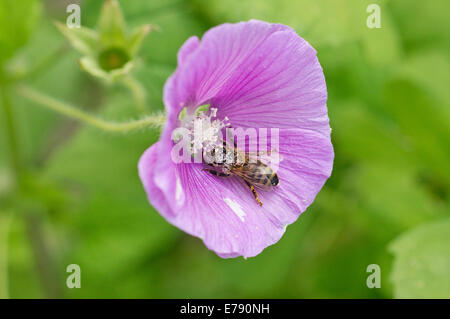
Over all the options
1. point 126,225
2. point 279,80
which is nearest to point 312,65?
point 279,80


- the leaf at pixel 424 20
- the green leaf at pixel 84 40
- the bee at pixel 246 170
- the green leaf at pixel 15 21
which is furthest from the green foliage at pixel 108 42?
the leaf at pixel 424 20

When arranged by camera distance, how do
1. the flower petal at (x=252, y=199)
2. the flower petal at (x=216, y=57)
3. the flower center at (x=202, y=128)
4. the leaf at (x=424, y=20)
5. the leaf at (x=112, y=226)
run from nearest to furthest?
the flower petal at (x=216, y=57) < the flower petal at (x=252, y=199) < the flower center at (x=202, y=128) < the leaf at (x=112, y=226) < the leaf at (x=424, y=20)

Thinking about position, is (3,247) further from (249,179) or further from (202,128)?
(249,179)

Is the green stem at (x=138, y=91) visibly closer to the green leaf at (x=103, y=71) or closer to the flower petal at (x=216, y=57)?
the green leaf at (x=103, y=71)

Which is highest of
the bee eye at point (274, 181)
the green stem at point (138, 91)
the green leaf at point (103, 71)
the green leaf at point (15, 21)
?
the green leaf at point (15, 21)

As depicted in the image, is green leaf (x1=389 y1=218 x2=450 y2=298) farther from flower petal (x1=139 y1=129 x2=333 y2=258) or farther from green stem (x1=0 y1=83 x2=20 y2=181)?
green stem (x1=0 y1=83 x2=20 y2=181)
